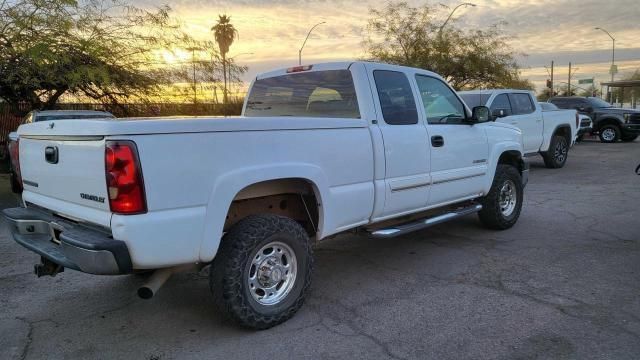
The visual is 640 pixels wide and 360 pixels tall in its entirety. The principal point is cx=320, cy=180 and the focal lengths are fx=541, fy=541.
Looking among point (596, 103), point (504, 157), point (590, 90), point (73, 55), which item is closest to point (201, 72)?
point (73, 55)

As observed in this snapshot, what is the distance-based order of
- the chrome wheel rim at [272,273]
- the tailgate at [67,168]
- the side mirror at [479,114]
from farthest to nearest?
the side mirror at [479,114], the chrome wheel rim at [272,273], the tailgate at [67,168]

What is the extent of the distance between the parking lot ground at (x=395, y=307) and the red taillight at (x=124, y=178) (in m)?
1.08

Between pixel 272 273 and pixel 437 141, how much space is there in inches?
90.5

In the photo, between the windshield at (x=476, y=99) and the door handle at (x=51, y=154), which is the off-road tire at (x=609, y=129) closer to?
the windshield at (x=476, y=99)

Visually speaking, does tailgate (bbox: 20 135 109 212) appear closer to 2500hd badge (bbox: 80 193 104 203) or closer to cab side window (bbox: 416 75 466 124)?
2500hd badge (bbox: 80 193 104 203)

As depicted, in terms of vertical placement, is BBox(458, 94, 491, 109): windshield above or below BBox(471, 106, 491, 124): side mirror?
above

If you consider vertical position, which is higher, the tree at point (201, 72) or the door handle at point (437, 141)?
the tree at point (201, 72)

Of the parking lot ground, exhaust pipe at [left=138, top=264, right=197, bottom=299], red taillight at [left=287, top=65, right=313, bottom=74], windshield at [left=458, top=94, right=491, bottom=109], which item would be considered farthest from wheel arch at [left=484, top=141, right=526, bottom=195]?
windshield at [left=458, top=94, right=491, bottom=109]

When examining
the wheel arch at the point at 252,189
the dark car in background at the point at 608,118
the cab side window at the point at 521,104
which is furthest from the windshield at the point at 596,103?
the wheel arch at the point at 252,189

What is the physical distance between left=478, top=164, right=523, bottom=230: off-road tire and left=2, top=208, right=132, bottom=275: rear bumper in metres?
4.58

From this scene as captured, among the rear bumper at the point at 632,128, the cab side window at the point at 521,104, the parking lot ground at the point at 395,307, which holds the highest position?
the cab side window at the point at 521,104

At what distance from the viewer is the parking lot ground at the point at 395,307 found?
142 inches

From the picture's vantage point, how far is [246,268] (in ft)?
12.2

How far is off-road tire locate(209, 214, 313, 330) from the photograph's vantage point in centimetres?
365
